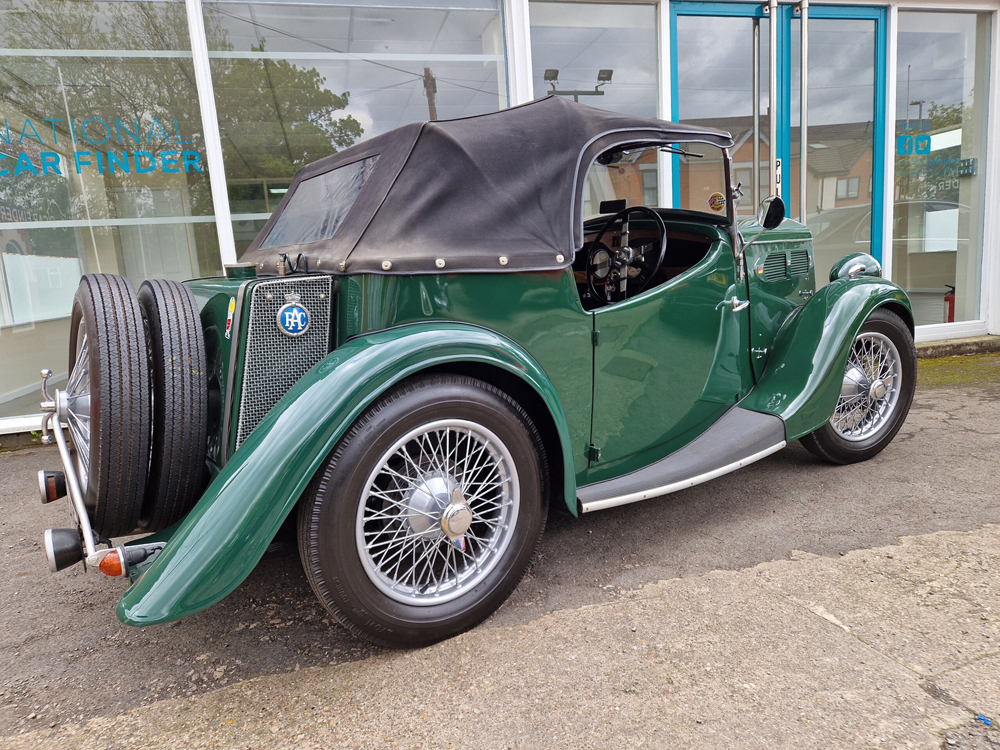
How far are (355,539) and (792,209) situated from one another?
6.06 m

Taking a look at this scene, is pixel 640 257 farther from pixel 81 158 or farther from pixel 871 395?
pixel 81 158

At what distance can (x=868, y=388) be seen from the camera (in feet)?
11.5

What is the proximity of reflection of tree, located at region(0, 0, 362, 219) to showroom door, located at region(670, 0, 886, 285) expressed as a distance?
3.67m

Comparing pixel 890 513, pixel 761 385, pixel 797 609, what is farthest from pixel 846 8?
pixel 797 609

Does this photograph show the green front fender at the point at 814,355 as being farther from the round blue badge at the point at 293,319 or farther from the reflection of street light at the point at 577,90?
the reflection of street light at the point at 577,90

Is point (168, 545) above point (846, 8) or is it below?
below

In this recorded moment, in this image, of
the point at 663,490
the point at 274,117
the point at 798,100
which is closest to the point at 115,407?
the point at 663,490

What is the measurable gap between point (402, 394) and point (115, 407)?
0.92m

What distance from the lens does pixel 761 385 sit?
10.9 ft

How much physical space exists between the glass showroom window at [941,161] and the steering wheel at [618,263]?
193 inches

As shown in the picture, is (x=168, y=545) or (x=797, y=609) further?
(x=797, y=609)

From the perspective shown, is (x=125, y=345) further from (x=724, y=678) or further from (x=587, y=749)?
(x=724, y=678)

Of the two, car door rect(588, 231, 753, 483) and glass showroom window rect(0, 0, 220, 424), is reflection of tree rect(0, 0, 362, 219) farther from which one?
car door rect(588, 231, 753, 483)

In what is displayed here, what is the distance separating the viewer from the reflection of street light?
603 cm
